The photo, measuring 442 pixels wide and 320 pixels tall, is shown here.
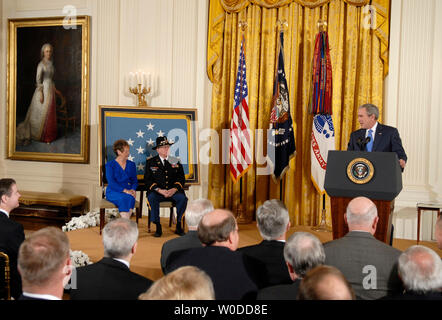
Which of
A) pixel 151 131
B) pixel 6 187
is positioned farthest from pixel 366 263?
pixel 151 131

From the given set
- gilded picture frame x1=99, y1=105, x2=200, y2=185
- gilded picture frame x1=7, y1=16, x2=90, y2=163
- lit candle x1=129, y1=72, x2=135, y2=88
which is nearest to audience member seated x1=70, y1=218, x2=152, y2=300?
gilded picture frame x1=99, y1=105, x2=200, y2=185

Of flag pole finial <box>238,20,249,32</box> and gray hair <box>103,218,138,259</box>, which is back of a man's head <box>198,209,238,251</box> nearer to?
gray hair <box>103,218,138,259</box>

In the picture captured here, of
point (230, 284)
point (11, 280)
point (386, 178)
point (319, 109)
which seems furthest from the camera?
point (319, 109)

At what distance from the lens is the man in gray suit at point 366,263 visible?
2.51m

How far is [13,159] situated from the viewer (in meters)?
8.77

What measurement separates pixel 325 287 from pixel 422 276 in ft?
2.12

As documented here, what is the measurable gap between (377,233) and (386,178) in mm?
496

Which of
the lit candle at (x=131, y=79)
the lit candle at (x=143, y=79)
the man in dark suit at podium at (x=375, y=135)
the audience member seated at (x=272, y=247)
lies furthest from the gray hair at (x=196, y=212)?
the lit candle at (x=131, y=79)

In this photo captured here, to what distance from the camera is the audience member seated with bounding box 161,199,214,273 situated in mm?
3174

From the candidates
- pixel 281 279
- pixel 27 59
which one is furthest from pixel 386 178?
pixel 27 59

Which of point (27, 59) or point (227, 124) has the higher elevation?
point (27, 59)

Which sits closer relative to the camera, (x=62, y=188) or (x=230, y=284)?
(x=230, y=284)

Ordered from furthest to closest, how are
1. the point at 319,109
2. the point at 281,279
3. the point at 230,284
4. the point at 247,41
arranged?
the point at 247,41 < the point at 319,109 < the point at 281,279 < the point at 230,284

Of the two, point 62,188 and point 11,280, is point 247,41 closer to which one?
point 62,188
